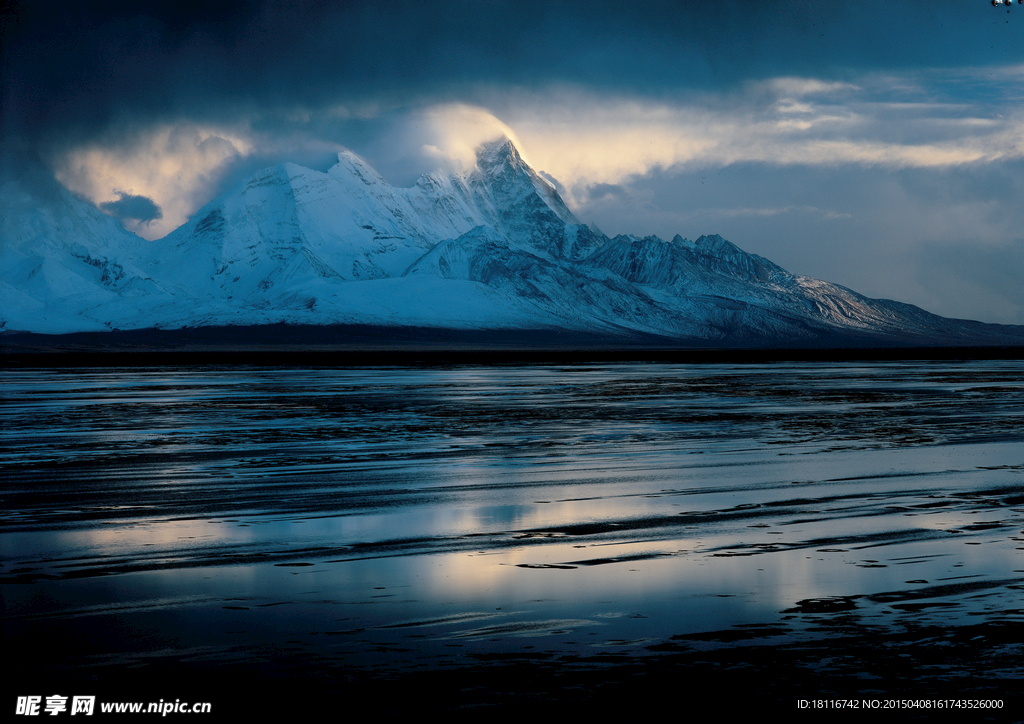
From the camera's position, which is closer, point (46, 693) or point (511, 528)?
point (46, 693)

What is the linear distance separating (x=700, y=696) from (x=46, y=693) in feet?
15.0

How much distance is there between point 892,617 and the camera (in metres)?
9.52

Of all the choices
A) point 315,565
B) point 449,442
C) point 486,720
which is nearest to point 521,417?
point 449,442

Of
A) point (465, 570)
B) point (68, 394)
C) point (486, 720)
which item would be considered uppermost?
point (68, 394)

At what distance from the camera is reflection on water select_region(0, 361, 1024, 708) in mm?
9242

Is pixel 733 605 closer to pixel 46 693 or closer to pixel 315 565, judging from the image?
pixel 315 565

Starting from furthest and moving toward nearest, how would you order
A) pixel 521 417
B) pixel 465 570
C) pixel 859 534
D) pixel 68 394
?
pixel 68 394 → pixel 521 417 → pixel 859 534 → pixel 465 570

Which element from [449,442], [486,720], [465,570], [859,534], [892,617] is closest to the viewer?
[486,720]

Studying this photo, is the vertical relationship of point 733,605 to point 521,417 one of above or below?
below

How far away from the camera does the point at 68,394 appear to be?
53188mm

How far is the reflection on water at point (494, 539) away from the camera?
9242 millimetres

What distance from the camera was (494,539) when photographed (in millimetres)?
13703

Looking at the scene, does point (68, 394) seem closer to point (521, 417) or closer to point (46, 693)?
point (521, 417)

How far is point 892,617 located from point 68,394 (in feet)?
165
